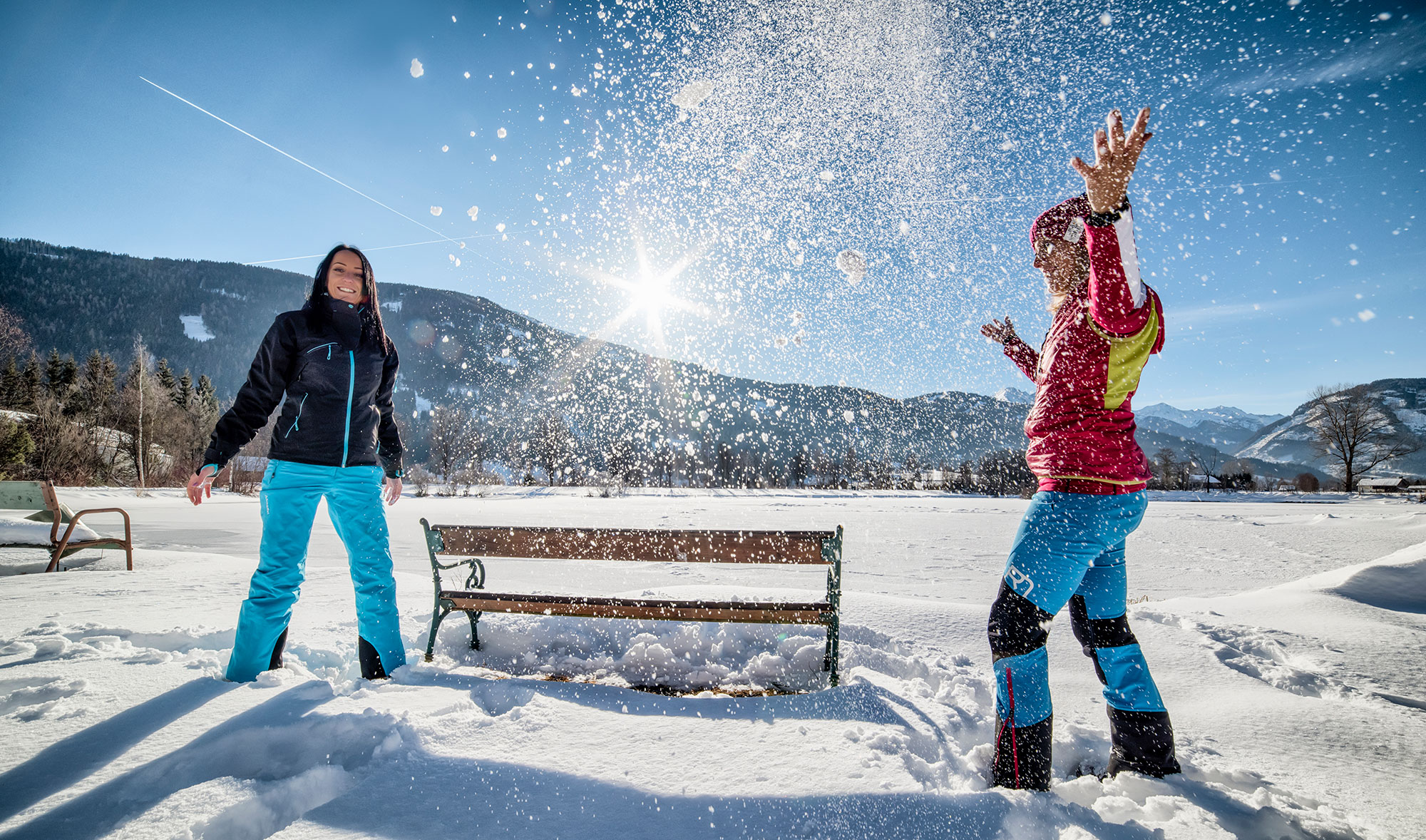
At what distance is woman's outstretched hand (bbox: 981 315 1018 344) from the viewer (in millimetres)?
2615

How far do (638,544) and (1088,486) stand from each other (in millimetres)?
2490

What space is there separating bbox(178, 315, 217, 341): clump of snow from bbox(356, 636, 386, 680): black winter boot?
21150cm

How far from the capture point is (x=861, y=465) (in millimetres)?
90688

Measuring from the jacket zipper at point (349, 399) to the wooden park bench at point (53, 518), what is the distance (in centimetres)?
440

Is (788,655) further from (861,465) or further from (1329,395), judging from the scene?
(861,465)

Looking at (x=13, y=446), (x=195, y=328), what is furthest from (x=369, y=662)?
(x=195, y=328)

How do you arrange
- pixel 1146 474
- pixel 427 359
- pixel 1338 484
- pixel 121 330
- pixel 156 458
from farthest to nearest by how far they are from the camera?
pixel 427 359
pixel 121 330
pixel 1338 484
pixel 156 458
pixel 1146 474

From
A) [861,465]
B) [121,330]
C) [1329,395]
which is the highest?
[121,330]

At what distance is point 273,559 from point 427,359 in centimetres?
20543

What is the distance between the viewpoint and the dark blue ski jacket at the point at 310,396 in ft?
8.68

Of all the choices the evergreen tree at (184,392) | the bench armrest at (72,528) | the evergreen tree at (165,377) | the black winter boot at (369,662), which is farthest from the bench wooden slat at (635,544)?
the evergreen tree at (165,377)

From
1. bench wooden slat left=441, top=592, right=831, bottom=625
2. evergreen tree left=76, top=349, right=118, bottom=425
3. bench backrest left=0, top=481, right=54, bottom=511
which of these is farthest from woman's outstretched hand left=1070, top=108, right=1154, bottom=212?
evergreen tree left=76, top=349, right=118, bottom=425

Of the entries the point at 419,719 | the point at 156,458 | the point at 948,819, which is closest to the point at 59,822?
the point at 419,719

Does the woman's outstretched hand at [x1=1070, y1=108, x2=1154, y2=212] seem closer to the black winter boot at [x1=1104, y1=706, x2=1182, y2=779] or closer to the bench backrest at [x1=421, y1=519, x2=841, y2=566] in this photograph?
the black winter boot at [x1=1104, y1=706, x2=1182, y2=779]
